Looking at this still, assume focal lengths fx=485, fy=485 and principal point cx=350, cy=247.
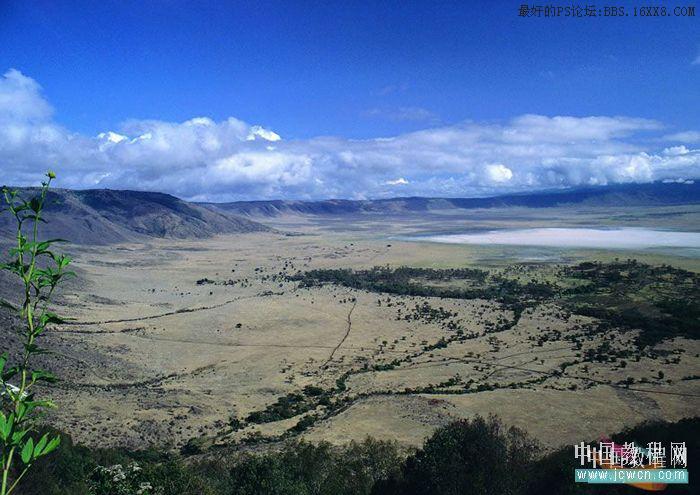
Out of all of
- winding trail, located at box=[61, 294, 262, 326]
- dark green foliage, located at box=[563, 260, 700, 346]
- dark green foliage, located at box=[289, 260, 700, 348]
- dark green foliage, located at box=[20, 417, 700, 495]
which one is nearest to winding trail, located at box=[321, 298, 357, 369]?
dark green foliage, located at box=[289, 260, 700, 348]

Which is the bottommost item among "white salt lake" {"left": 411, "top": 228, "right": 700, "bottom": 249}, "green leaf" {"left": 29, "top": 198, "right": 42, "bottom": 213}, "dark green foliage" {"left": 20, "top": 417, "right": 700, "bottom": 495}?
"dark green foliage" {"left": 20, "top": 417, "right": 700, "bottom": 495}

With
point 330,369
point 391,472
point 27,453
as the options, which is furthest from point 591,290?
point 27,453

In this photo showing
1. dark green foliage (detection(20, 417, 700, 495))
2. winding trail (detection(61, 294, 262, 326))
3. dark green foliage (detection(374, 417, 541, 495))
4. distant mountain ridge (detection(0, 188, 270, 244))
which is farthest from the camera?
distant mountain ridge (detection(0, 188, 270, 244))

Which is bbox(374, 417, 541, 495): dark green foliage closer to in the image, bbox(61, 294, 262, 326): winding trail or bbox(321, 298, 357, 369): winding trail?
bbox(321, 298, 357, 369): winding trail

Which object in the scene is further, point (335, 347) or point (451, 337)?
point (451, 337)

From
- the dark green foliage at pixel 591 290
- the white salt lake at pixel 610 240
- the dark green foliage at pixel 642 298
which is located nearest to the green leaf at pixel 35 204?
the dark green foliage at pixel 642 298

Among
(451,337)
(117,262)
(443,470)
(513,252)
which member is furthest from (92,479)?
(513,252)

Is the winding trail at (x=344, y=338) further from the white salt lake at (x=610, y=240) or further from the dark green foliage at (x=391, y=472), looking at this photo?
the white salt lake at (x=610, y=240)

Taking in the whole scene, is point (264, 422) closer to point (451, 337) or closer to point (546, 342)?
point (451, 337)
